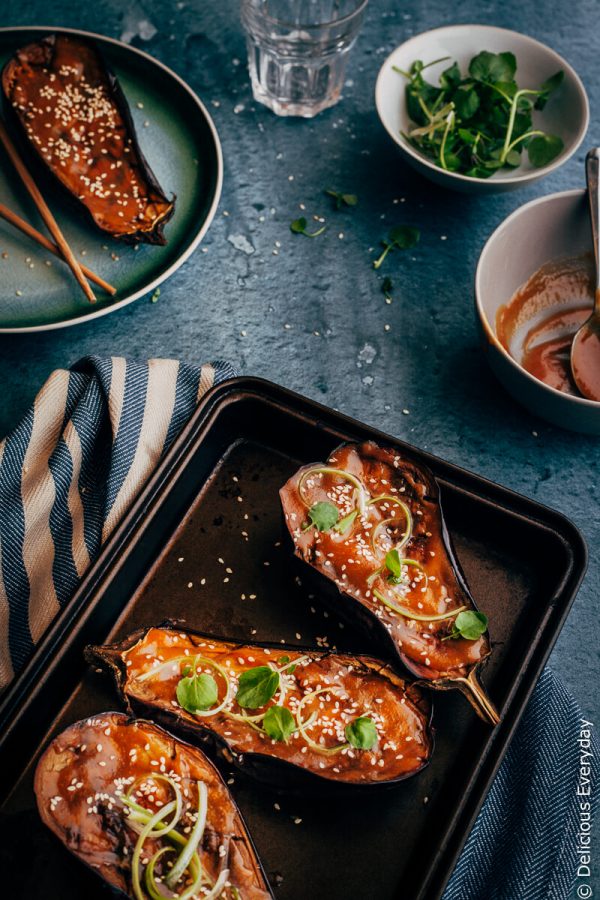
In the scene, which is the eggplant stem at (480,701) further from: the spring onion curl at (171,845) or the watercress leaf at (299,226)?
the watercress leaf at (299,226)

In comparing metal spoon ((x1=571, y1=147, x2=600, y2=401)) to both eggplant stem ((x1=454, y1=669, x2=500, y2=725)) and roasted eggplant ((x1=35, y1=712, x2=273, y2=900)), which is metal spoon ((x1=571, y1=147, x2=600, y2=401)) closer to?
eggplant stem ((x1=454, y1=669, x2=500, y2=725))

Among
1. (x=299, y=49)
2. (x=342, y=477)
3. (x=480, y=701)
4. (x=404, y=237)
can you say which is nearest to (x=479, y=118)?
(x=404, y=237)

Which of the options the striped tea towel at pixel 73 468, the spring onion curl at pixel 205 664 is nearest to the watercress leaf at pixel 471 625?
the spring onion curl at pixel 205 664

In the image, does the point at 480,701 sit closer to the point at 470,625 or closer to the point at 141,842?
the point at 470,625

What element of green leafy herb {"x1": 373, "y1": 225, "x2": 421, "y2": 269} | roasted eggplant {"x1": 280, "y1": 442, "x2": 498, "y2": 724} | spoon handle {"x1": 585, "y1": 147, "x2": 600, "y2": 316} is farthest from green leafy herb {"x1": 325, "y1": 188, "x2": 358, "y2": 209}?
roasted eggplant {"x1": 280, "y1": 442, "x2": 498, "y2": 724}

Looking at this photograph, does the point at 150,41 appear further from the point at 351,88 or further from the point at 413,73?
the point at 413,73

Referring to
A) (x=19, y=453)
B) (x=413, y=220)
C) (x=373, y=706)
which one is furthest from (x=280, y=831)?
(x=413, y=220)
